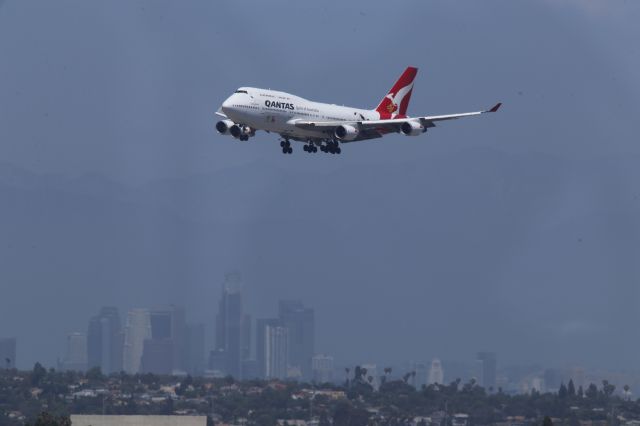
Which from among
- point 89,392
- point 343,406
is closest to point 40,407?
point 89,392

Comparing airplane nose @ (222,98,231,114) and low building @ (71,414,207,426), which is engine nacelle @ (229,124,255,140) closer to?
airplane nose @ (222,98,231,114)

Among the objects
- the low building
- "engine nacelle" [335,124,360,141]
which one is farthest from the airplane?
the low building

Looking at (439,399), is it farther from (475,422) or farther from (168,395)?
(168,395)

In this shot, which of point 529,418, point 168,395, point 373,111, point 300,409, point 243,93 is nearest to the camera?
point 243,93

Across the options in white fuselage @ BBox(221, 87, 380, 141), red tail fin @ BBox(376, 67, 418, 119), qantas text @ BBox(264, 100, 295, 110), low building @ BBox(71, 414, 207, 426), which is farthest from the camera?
red tail fin @ BBox(376, 67, 418, 119)

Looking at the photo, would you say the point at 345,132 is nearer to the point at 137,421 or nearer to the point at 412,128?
the point at 412,128

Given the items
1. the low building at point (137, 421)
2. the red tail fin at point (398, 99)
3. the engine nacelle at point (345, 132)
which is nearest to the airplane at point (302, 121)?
the engine nacelle at point (345, 132)

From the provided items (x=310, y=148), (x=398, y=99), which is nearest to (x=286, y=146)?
(x=310, y=148)
